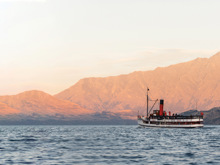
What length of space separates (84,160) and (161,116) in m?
139

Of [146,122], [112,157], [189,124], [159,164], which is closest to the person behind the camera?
[159,164]

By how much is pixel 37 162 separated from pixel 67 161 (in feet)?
12.3

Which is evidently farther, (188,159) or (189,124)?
(189,124)

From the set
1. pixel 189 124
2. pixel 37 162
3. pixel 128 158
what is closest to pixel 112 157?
pixel 128 158

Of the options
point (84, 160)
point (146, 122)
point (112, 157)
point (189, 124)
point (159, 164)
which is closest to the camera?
point (159, 164)

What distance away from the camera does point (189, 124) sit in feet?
588

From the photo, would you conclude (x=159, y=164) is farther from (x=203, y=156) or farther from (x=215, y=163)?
(x=203, y=156)

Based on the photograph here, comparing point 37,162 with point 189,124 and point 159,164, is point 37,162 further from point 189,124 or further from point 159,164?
point 189,124

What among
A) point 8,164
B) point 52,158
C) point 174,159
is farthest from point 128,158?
point 8,164

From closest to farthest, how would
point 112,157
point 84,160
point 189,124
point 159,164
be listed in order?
point 159,164, point 84,160, point 112,157, point 189,124

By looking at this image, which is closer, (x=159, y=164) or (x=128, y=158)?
(x=159, y=164)

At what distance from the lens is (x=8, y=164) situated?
46312 mm

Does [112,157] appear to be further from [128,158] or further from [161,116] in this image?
[161,116]

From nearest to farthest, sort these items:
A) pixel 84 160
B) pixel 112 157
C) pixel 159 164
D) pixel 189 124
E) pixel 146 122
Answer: pixel 159 164 → pixel 84 160 → pixel 112 157 → pixel 189 124 → pixel 146 122
